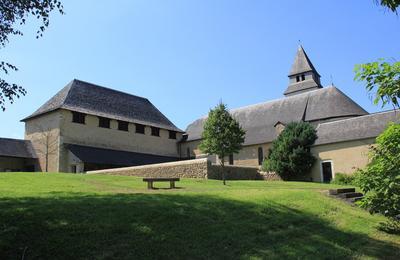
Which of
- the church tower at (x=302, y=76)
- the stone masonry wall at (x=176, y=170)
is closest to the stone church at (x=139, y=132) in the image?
the stone masonry wall at (x=176, y=170)

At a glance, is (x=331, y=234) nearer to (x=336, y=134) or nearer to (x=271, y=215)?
(x=271, y=215)

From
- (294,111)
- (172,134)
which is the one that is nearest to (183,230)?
(294,111)

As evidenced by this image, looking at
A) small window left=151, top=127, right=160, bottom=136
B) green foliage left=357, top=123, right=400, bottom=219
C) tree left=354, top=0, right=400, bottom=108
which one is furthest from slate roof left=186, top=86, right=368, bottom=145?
tree left=354, top=0, right=400, bottom=108

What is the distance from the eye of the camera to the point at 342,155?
109 feet

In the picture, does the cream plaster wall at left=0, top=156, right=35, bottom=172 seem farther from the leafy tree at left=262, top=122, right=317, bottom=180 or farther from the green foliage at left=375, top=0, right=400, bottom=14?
the green foliage at left=375, top=0, right=400, bottom=14

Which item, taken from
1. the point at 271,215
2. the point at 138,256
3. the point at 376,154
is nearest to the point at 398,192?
the point at 376,154

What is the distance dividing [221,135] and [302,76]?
45.3m

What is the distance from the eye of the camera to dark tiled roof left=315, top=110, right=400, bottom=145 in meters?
31.8

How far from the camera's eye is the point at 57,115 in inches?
1532

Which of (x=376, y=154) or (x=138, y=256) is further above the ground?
(x=376, y=154)

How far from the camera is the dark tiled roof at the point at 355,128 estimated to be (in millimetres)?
31797

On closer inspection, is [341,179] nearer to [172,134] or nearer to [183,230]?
[172,134]

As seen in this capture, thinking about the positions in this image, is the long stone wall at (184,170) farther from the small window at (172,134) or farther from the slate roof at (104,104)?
the small window at (172,134)

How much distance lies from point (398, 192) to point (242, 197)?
4.66m
